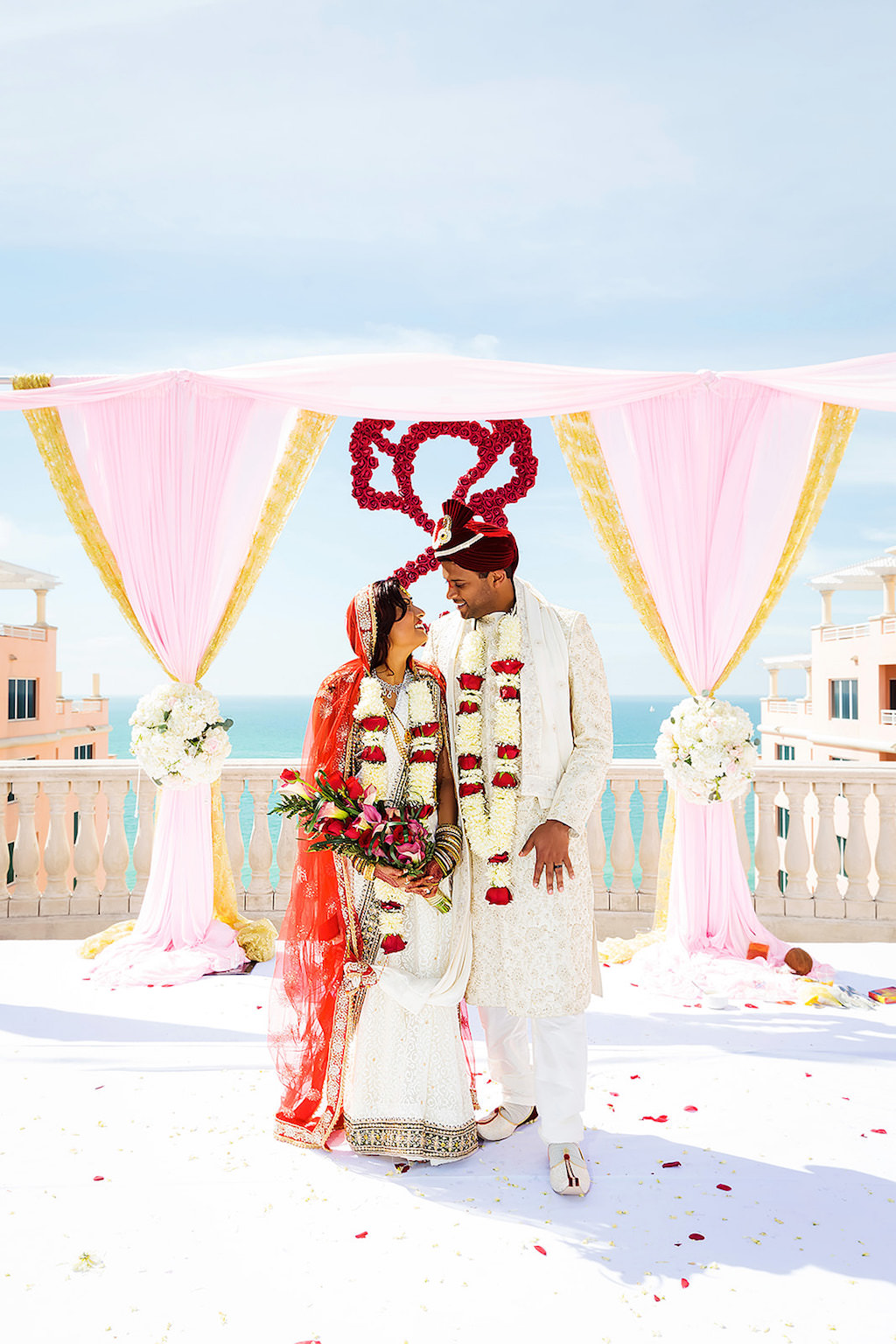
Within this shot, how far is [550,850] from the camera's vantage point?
2.57 m

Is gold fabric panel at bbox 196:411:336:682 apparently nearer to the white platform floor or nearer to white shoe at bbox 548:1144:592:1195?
the white platform floor

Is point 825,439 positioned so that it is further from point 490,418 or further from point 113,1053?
point 113,1053

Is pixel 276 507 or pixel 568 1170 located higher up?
pixel 276 507

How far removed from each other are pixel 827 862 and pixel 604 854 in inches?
54.3

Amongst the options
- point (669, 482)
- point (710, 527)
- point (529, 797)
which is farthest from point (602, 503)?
point (529, 797)

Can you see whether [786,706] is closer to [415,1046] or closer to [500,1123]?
[500,1123]

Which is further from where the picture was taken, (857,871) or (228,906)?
(857,871)

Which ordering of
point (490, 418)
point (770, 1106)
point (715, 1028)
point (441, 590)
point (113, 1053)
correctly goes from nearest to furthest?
point (441, 590)
point (770, 1106)
point (113, 1053)
point (715, 1028)
point (490, 418)

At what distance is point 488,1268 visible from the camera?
214cm

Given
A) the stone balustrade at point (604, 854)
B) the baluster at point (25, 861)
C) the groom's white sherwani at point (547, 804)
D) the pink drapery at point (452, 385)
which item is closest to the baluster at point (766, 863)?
the stone balustrade at point (604, 854)

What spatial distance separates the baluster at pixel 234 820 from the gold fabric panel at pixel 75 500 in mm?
892

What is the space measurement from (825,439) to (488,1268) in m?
4.43

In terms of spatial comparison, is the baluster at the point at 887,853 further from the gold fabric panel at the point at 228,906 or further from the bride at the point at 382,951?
the gold fabric panel at the point at 228,906

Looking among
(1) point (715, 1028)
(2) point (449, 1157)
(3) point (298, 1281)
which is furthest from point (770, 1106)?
(3) point (298, 1281)
